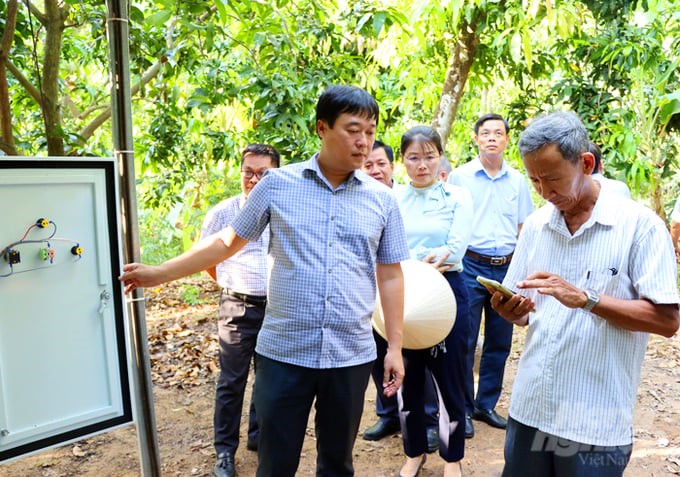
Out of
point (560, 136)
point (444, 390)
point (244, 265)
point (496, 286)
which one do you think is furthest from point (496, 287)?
point (244, 265)

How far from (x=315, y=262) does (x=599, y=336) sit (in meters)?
0.87

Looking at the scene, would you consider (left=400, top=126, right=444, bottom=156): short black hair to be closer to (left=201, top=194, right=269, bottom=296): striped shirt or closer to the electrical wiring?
(left=201, top=194, right=269, bottom=296): striped shirt

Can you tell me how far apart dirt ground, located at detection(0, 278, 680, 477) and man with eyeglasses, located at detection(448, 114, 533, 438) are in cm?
24

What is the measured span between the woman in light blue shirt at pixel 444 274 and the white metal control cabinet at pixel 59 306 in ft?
4.42

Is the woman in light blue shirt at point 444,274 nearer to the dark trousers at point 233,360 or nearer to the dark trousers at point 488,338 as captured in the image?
the dark trousers at point 488,338

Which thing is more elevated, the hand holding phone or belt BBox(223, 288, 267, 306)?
the hand holding phone

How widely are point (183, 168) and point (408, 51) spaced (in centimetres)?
247

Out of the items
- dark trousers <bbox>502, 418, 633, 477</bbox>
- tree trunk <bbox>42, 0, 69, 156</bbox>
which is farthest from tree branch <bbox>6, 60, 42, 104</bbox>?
dark trousers <bbox>502, 418, 633, 477</bbox>

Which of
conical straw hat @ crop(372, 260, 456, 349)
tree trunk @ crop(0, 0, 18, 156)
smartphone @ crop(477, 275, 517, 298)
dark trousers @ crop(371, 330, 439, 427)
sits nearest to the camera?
smartphone @ crop(477, 275, 517, 298)

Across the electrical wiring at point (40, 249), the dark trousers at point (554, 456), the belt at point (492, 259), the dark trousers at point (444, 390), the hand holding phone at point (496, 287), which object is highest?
the electrical wiring at point (40, 249)

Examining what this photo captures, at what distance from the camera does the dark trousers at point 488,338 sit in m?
3.45

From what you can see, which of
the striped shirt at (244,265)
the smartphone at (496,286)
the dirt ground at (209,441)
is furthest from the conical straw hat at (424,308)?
the dirt ground at (209,441)

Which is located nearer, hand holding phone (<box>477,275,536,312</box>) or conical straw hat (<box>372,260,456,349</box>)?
hand holding phone (<box>477,275,536,312</box>)

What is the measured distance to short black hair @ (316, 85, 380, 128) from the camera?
191 cm
